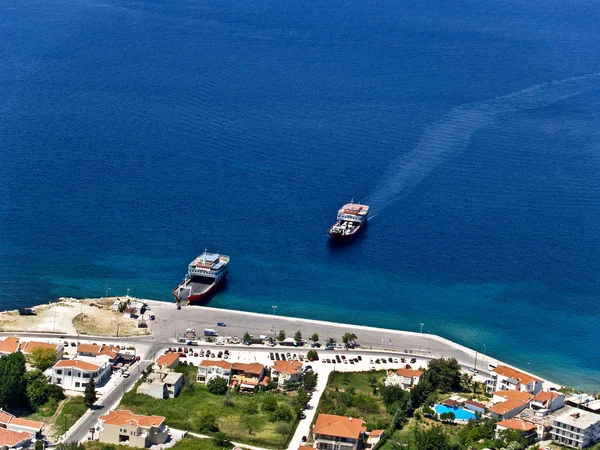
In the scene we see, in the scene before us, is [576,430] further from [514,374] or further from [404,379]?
[404,379]

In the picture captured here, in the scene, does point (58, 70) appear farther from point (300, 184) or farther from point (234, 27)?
point (300, 184)

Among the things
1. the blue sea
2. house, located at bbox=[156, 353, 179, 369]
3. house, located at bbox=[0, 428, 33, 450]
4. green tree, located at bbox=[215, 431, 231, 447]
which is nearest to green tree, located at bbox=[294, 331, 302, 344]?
the blue sea

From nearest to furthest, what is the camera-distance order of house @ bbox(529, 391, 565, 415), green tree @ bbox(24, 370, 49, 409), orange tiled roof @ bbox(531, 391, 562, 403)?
1. green tree @ bbox(24, 370, 49, 409)
2. house @ bbox(529, 391, 565, 415)
3. orange tiled roof @ bbox(531, 391, 562, 403)

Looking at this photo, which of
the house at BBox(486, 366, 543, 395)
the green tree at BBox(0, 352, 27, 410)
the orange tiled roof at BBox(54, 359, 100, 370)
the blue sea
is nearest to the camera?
the green tree at BBox(0, 352, 27, 410)

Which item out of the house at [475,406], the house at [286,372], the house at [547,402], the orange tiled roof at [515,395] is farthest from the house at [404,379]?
the house at [547,402]

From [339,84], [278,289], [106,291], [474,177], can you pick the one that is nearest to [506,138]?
[474,177]

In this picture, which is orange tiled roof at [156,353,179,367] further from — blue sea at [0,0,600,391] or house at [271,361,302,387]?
blue sea at [0,0,600,391]
